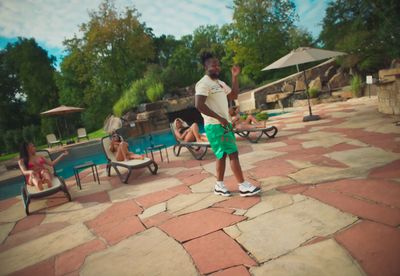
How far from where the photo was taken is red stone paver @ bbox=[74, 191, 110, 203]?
4145mm

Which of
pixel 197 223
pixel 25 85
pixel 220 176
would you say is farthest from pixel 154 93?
pixel 25 85

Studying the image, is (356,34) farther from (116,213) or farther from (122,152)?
(116,213)

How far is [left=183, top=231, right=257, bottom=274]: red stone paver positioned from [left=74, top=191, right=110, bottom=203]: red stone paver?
229 centimetres

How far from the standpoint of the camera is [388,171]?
318 centimetres

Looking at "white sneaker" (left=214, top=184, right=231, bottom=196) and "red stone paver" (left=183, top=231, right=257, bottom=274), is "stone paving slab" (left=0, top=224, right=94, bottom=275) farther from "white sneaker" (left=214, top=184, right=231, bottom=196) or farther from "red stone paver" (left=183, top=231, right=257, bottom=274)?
"white sneaker" (left=214, top=184, right=231, bottom=196)

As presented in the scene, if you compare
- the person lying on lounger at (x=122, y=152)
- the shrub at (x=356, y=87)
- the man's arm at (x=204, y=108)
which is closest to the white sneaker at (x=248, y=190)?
the man's arm at (x=204, y=108)

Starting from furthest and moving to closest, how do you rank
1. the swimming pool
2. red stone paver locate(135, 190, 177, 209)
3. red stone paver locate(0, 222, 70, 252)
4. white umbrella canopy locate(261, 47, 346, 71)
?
the swimming pool → white umbrella canopy locate(261, 47, 346, 71) → red stone paver locate(135, 190, 177, 209) → red stone paver locate(0, 222, 70, 252)

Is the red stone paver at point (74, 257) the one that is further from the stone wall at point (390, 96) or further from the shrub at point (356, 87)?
the shrub at point (356, 87)

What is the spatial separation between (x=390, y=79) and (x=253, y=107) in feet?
36.4

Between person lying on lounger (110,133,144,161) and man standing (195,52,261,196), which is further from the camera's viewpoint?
person lying on lounger (110,133,144,161)

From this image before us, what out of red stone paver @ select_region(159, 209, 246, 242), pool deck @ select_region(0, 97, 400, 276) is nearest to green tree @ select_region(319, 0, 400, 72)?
pool deck @ select_region(0, 97, 400, 276)

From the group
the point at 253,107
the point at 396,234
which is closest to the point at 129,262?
the point at 396,234

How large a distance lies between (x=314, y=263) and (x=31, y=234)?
134 inches

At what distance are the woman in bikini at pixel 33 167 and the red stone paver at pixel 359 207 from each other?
4.18 metres
